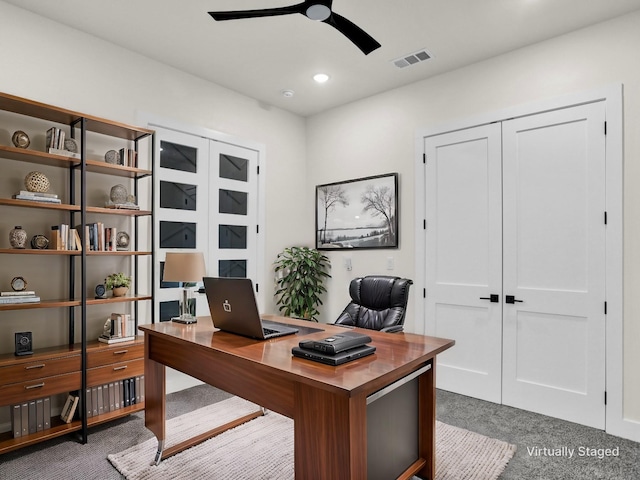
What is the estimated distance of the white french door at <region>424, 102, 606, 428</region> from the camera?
9.58 ft

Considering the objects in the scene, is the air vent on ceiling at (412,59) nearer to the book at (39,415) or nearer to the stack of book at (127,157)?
the stack of book at (127,157)

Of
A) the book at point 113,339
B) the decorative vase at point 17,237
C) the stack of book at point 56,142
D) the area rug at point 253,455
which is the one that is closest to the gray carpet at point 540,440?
the area rug at point 253,455

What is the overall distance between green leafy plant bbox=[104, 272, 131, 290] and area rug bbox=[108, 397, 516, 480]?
1.06 meters

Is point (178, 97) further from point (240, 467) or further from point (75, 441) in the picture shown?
point (240, 467)

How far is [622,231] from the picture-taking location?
2.77 meters

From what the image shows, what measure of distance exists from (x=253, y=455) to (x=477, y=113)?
3148 mm

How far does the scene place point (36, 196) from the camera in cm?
261

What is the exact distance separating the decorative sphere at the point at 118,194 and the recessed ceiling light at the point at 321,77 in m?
2.00

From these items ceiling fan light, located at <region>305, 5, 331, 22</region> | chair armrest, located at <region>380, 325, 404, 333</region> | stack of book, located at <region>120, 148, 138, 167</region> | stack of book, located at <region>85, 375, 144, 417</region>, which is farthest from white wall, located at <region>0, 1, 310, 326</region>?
chair armrest, located at <region>380, 325, 404, 333</region>

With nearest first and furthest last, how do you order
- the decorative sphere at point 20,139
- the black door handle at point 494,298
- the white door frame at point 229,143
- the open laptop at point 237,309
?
the open laptop at point 237,309, the decorative sphere at point 20,139, the black door handle at point 494,298, the white door frame at point 229,143

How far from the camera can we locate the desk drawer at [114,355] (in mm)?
2777

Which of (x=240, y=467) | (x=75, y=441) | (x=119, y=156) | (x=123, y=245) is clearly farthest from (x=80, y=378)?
(x=119, y=156)

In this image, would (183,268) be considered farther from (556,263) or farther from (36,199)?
(556,263)

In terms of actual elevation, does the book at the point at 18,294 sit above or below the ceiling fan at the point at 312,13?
below
